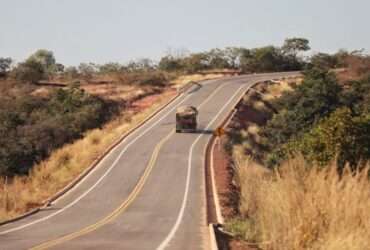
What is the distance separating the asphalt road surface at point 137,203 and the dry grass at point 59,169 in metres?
1.19

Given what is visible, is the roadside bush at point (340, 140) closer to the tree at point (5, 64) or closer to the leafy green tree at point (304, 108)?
the leafy green tree at point (304, 108)

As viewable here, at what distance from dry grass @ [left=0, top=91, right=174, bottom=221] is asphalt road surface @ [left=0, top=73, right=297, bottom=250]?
3.89 ft

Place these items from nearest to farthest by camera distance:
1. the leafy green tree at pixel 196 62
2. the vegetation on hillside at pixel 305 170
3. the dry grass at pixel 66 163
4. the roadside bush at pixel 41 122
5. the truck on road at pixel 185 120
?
the vegetation on hillside at pixel 305 170 < the dry grass at pixel 66 163 < the roadside bush at pixel 41 122 < the truck on road at pixel 185 120 < the leafy green tree at pixel 196 62

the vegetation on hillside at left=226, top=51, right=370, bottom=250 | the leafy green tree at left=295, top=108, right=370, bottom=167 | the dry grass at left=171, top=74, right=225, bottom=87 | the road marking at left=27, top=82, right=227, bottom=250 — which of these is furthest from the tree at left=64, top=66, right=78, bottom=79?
the leafy green tree at left=295, top=108, right=370, bottom=167

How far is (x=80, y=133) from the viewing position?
2343 inches

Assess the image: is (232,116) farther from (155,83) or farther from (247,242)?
(247,242)

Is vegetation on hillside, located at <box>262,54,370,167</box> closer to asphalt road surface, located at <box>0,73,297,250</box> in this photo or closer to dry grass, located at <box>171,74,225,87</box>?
asphalt road surface, located at <box>0,73,297,250</box>

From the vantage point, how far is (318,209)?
11.8 metres

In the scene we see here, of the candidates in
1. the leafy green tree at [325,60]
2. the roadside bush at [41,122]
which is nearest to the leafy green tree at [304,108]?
the roadside bush at [41,122]

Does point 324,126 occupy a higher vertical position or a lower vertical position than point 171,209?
higher

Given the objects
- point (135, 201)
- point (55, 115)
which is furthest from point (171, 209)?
point (55, 115)

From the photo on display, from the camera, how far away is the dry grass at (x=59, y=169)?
30.6 metres

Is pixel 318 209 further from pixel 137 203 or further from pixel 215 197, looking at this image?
pixel 215 197

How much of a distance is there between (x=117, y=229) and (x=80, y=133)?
36.8 metres
